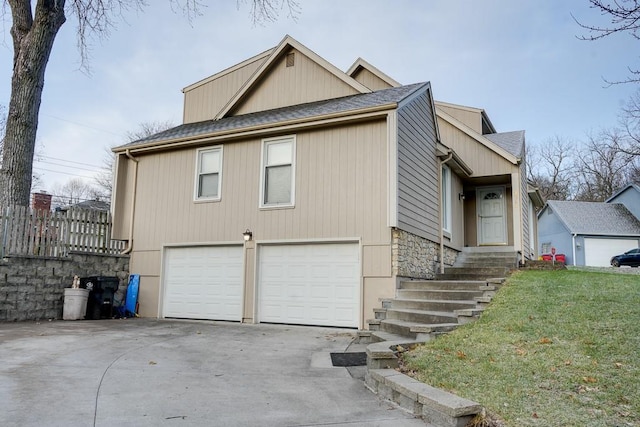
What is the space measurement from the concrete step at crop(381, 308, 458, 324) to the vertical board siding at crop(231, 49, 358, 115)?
5787 mm

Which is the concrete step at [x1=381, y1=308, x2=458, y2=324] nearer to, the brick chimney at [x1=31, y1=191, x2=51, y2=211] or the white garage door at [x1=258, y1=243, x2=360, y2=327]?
the white garage door at [x1=258, y1=243, x2=360, y2=327]

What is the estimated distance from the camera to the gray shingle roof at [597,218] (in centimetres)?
2491

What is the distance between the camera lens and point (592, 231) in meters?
24.9

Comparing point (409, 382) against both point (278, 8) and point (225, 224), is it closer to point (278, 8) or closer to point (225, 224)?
point (225, 224)

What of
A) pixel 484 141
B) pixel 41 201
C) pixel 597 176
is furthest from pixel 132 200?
pixel 597 176

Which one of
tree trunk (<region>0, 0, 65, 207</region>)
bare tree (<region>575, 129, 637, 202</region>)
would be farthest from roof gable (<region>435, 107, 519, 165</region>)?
bare tree (<region>575, 129, 637, 202</region>)

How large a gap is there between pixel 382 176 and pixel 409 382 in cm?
511

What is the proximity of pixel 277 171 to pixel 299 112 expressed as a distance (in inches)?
56.1

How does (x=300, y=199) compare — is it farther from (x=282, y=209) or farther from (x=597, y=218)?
(x=597, y=218)

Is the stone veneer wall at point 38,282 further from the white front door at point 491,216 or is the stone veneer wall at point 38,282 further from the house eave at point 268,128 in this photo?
the white front door at point 491,216

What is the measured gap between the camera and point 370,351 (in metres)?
4.71

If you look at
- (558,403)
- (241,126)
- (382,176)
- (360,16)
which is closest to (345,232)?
(382,176)

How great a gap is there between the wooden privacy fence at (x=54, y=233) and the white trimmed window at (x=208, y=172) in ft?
8.30

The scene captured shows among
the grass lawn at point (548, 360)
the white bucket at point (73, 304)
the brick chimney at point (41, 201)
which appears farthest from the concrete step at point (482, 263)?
the brick chimney at point (41, 201)
